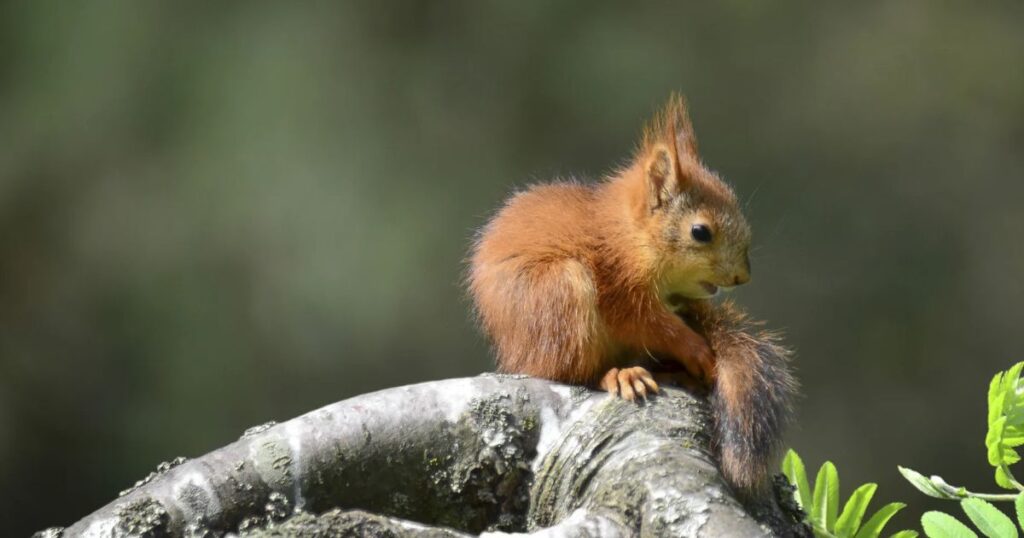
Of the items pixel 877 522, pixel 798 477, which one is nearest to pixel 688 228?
pixel 798 477

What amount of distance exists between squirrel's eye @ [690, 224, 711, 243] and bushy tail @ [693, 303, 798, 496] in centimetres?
14

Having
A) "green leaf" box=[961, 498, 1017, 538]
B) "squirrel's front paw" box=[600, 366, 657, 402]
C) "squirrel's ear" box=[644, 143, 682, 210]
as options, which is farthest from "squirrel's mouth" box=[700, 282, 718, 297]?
"green leaf" box=[961, 498, 1017, 538]

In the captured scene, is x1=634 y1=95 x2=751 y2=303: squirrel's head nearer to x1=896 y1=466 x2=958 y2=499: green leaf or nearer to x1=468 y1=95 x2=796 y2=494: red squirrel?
x1=468 y1=95 x2=796 y2=494: red squirrel

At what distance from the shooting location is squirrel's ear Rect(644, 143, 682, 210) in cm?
238

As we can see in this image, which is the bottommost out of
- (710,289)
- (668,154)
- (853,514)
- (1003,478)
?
(853,514)

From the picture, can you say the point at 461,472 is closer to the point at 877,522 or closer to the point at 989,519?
the point at 877,522

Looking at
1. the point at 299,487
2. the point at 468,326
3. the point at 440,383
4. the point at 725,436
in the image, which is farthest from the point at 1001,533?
the point at 468,326

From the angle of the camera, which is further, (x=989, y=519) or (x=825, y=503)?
(x=825, y=503)

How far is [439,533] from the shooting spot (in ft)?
4.72

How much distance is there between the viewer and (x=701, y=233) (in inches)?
92.5

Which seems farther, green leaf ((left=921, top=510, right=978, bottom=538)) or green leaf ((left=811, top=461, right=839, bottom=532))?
green leaf ((left=811, top=461, right=839, bottom=532))

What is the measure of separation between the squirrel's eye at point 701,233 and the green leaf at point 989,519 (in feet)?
2.95

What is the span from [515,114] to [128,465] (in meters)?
2.18

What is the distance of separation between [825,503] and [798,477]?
0.18 ft
